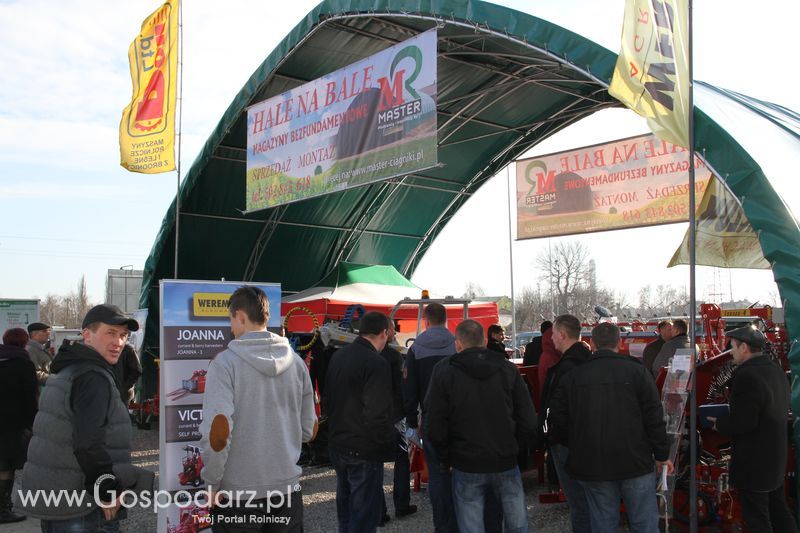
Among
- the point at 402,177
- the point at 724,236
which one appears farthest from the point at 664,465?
the point at 402,177

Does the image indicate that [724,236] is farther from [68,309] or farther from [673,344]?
[68,309]

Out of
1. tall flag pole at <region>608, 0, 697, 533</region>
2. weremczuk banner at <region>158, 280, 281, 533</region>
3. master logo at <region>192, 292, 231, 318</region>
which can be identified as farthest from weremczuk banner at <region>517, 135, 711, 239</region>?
weremczuk banner at <region>158, 280, 281, 533</region>

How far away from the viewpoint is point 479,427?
4.66 m

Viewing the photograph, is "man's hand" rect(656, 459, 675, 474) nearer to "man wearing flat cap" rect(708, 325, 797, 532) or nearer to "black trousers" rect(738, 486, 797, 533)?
"man wearing flat cap" rect(708, 325, 797, 532)

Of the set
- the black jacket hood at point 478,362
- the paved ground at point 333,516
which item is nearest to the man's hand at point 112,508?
the black jacket hood at point 478,362

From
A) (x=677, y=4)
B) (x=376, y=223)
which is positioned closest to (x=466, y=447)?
(x=677, y=4)

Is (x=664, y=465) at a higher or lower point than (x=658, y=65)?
lower

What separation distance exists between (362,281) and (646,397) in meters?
12.8

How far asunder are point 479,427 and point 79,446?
243cm

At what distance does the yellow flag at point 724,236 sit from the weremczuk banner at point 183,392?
746cm

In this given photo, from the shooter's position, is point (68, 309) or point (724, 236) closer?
point (724, 236)

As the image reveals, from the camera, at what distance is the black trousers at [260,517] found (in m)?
3.50

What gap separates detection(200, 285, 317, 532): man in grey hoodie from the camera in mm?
3410
